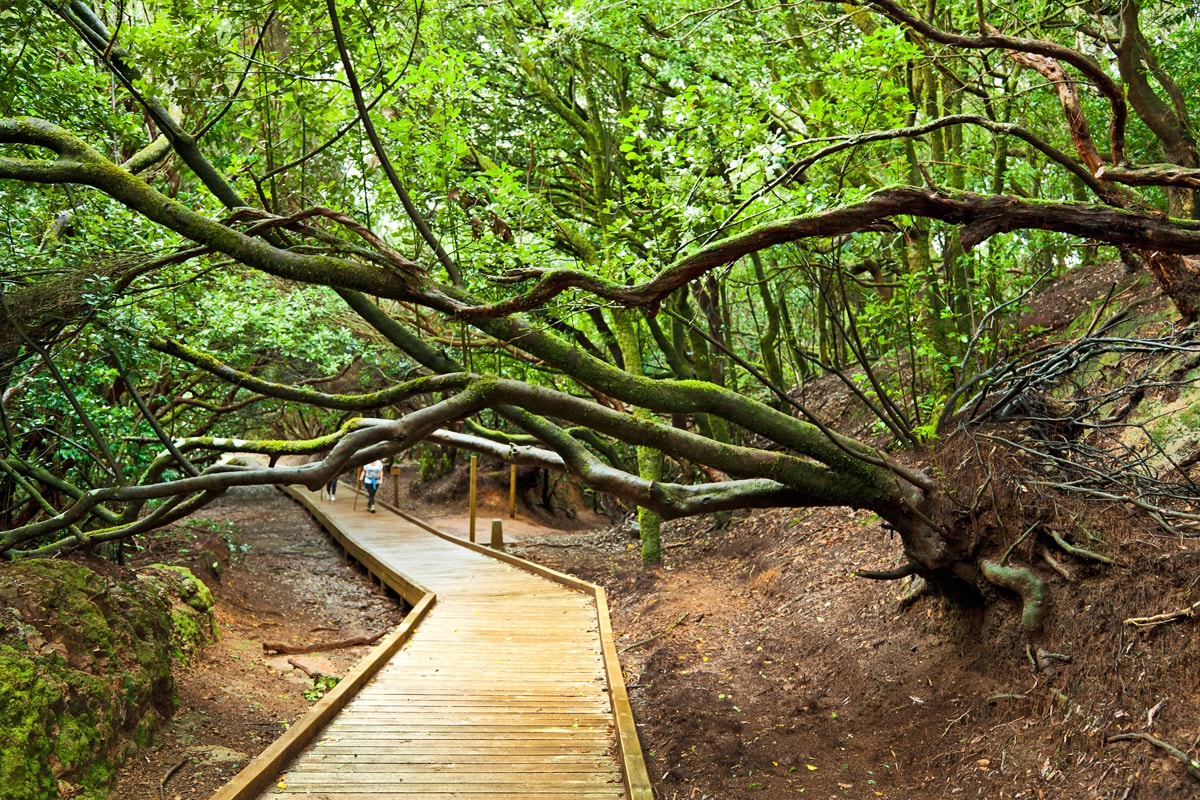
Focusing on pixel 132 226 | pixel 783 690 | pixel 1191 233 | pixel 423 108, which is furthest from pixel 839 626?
pixel 423 108

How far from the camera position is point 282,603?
1296cm

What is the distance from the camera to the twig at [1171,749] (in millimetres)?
3650

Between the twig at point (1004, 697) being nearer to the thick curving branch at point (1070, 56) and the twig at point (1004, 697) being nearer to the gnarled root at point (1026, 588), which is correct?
the gnarled root at point (1026, 588)

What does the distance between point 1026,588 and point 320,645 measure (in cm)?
833

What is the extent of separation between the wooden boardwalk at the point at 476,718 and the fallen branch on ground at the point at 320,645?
1067 millimetres

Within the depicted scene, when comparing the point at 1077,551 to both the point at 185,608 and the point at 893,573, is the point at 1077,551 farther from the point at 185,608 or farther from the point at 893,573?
the point at 185,608

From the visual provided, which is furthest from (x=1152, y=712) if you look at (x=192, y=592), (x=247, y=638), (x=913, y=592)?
(x=247, y=638)

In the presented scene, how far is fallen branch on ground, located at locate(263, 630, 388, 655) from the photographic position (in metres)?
9.85

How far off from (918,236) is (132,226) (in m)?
7.59

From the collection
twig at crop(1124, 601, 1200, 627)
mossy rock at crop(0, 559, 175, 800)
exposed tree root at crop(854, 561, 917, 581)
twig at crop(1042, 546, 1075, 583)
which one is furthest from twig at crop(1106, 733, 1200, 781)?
mossy rock at crop(0, 559, 175, 800)

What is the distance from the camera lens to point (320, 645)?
10461 mm

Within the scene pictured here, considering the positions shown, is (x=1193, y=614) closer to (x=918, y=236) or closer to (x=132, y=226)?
(x=918, y=236)

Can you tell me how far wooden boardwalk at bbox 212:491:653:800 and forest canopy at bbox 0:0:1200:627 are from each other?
1818 millimetres

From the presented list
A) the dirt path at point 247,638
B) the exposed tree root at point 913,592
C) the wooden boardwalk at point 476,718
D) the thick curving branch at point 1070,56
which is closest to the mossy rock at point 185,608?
the dirt path at point 247,638
